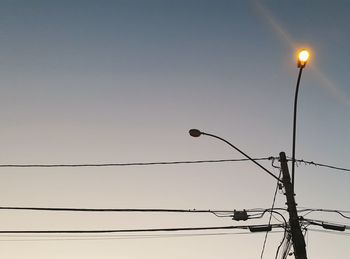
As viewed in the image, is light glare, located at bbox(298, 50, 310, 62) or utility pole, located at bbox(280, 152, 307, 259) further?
light glare, located at bbox(298, 50, 310, 62)

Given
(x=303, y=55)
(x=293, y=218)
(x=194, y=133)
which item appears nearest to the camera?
(x=303, y=55)

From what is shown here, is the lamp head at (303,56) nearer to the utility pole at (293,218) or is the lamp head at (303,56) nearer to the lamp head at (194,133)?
the utility pole at (293,218)

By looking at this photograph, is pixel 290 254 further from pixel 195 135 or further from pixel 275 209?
pixel 195 135

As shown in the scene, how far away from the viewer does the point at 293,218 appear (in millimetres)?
11680

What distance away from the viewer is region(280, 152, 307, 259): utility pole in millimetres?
11078

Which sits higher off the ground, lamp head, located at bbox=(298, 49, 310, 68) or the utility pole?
lamp head, located at bbox=(298, 49, 310, 68)

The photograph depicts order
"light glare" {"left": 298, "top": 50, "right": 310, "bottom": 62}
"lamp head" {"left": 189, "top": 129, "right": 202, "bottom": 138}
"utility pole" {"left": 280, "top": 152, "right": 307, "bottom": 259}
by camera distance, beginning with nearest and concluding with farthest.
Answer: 1. "utility pole" {"left": 280, "top": 152, "right": 307, "bottom": 259}
2. "light glare" {"left": 298, "top": 50, "right": 310, "bottom": 62}
3. "lamp head" {"left": 189, "top": 129, "right": 202, "bottom": 138}

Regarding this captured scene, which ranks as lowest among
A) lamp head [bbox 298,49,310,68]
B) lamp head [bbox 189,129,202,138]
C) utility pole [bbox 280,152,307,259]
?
utility pole [bbox 280,152,307,259]

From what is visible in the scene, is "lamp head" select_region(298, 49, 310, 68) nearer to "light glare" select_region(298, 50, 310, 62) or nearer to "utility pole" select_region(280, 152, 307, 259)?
"light glare" select_region(298, 50, 310, 62)

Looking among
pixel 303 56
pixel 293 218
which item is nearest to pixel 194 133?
pixel 293 218

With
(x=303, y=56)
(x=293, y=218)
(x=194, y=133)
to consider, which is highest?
(x=303, y=56)

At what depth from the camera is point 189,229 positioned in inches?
502

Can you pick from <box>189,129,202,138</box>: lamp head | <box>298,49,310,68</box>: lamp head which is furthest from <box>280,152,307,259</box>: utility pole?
<box>298,49,310,68</box>: lamp head

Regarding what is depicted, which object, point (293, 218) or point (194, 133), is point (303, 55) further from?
point (293, 218)
